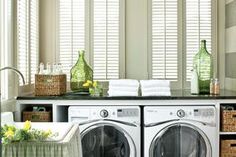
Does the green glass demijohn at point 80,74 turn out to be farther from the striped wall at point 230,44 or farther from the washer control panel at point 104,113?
the striped wall at point 230,44

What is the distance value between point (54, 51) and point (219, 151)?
2042mm

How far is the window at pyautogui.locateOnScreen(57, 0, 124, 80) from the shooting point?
408cm

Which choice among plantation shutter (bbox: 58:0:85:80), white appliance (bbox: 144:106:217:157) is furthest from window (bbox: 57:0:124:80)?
white appliance (bbox: 144:106:217:157)

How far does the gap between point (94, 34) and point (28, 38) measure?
776mm

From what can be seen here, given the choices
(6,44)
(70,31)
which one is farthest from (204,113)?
(6,44)

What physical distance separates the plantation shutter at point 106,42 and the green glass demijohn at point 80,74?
0.26 m

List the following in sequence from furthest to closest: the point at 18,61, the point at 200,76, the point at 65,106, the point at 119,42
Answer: the point at 119,42 < the point at 200,76 < the point at 65,106 < the point at 18,61

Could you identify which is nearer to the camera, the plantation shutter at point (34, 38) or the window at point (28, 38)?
the window at point (28, 38)

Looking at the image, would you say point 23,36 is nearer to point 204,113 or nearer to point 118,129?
point 118,129

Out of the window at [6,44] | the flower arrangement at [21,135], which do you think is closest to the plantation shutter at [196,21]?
the window at [6,44]

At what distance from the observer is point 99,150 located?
133 inches

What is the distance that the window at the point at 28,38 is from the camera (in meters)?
3.38

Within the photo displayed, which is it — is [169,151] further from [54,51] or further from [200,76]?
[54,51]

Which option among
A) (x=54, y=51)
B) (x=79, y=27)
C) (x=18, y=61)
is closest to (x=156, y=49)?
(x=79, y=27)
